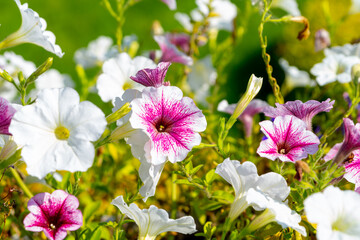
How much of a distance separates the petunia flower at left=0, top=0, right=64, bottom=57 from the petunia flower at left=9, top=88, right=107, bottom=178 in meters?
0.14

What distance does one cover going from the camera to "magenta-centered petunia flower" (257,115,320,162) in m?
0.63

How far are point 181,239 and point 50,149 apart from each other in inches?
17.2

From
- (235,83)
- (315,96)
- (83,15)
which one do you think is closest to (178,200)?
(315,96)

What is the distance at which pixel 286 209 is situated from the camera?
587 mm

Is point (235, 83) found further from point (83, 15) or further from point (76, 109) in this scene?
point (76, 109)

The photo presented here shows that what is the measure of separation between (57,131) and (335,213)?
0.38 meters

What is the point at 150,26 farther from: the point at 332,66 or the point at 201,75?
the point at 332,66

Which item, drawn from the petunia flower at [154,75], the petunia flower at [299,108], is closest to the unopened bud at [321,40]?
the petunia flower at [299,108]

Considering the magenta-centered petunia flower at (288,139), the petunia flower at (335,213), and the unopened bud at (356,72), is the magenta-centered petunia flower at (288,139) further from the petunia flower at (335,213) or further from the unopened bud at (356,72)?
the unopened bud at (356,72)

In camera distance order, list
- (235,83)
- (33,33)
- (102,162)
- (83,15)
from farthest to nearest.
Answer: (83,15) < (235,83) < (102,162) < (33,33)

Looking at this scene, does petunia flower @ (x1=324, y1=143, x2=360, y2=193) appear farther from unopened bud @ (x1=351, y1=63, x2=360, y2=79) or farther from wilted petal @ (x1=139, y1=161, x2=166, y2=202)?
wilted petal @ (x1=139, y1=161, x2=166, y2=202)

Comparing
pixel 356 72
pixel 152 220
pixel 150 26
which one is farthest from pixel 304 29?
pixel 150 26

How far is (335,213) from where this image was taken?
1.80 ft

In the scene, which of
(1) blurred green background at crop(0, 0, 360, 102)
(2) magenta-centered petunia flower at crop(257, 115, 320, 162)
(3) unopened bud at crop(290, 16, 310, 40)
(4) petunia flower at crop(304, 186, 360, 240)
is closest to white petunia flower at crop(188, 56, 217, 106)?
(3) unopened bud at crop(290, 16, 310, 40)
